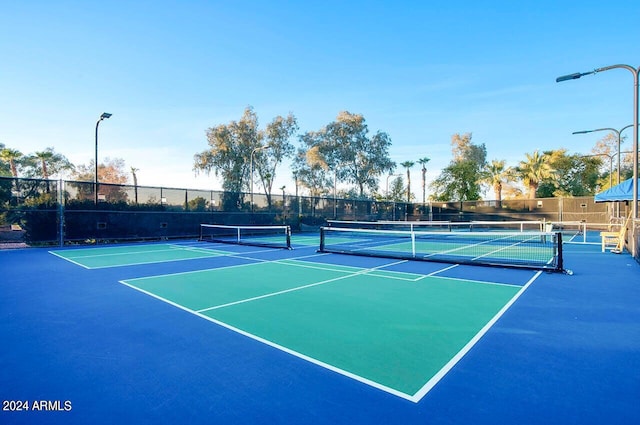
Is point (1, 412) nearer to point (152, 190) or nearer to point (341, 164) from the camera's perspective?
point (152, 190)

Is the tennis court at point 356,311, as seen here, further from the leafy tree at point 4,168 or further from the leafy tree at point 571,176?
the leafy tree at point 571,176

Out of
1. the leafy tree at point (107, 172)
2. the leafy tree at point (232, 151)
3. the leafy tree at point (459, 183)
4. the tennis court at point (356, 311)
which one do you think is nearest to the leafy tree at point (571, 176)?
the leafy tree at point (459, 183)

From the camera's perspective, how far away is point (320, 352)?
3539mm

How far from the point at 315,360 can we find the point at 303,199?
2310 cm

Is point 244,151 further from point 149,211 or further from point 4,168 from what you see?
point 4,168

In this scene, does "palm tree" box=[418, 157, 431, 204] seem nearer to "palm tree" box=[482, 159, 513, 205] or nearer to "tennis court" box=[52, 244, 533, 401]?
"palm tree" box=[482, 159, 513, 205]

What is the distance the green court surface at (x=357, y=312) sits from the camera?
10.8 feet

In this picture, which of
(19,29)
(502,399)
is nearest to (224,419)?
(502,399)

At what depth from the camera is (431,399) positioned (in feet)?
8.57

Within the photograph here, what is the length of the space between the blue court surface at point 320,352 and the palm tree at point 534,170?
3373 centimetres

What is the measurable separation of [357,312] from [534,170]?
38.6 metres

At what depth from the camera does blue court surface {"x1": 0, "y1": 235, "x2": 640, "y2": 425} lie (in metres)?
2.50

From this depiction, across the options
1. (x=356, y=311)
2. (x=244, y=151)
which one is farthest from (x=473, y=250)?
(x=244, y=151)

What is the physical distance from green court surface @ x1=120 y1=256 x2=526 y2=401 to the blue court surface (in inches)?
1.2
